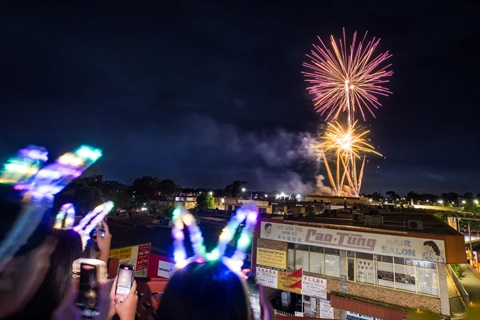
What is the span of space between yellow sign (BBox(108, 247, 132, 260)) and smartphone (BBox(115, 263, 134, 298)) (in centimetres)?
1366

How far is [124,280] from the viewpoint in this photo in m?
3.68

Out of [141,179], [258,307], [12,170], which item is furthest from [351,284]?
[141,179]

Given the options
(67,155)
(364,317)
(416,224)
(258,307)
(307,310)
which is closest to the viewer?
(258,307)

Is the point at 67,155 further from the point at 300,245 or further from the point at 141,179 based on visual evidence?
the point at 141,179

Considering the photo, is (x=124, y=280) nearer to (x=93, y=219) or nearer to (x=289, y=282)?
(x=93, y=219)

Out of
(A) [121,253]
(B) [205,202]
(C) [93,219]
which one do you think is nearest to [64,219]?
(C) [93,219]

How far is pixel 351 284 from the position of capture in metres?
14.7

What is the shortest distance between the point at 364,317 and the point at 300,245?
16.3 feet

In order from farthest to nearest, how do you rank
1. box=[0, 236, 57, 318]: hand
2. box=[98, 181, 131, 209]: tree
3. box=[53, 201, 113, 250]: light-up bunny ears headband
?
box=[98, 181, 131, 209]: tree < box=[53, 201, 113, 250]: light-up bunny ears headband < box=[0, 236, 57, 318]: hand

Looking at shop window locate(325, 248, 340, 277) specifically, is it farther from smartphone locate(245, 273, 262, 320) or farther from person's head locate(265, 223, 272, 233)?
smartphone locate(245, 273, 262, 320)

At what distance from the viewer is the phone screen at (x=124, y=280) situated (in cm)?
354

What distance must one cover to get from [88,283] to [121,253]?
14.8 meters

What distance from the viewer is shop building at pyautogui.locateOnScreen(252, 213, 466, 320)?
12789 mm

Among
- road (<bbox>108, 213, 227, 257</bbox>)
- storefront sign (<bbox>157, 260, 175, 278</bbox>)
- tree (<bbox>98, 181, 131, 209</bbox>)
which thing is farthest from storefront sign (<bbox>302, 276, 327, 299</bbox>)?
tree (<bbox>98, 181, 131, 209</bbox>)
